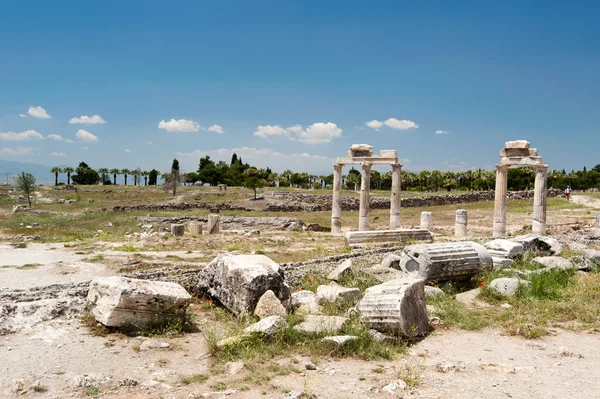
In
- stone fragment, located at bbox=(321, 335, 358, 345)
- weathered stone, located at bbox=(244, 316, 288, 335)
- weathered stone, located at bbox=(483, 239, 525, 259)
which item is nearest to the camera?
stone fragment, located at bbox=(321, 335, 358, 345)

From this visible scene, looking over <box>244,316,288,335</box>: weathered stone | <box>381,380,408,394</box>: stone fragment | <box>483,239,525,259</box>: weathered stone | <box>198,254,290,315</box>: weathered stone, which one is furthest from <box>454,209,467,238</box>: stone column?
<box>381,380,408,394</box>: stone fragment

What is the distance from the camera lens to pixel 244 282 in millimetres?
8938

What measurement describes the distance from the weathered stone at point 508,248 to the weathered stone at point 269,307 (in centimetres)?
816

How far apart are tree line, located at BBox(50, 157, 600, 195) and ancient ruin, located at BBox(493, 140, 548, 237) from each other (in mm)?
46802

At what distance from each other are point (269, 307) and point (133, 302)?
2.47 meters

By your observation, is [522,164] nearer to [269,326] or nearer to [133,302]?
[269,326]

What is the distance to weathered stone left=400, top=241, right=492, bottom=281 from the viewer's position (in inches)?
451

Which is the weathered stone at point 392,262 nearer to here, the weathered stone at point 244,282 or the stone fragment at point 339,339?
the weathered stone at point 244,282

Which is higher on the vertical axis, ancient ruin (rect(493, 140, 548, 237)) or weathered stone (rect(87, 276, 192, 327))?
ancient ruin (rect(493, 140, 548, 237))

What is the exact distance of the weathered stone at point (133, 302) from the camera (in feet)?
26.2

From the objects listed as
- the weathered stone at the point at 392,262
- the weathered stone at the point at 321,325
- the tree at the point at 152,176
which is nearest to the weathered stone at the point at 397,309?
the weathered stone at the point at 321,325

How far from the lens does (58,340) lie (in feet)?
24.8

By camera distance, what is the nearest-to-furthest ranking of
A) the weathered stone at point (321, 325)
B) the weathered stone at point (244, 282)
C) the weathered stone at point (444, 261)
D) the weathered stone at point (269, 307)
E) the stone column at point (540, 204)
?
the weathered stone at point (321, 325), the weathered stone at point (269, 307), the weathered stone at point (244, 282), the weathered stone at point (444, 261), the stone column at point (540, 204)

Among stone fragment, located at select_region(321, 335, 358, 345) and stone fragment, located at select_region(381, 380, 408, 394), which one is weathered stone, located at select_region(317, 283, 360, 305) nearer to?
stone fragment, located at select_region(321, 335, 358, 345)
